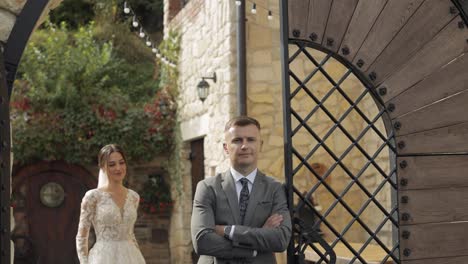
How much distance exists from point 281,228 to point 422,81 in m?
1.21

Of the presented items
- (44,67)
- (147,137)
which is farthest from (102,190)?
(44,67)

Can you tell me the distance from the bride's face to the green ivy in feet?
18.5

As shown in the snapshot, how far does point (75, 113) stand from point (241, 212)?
7.84m

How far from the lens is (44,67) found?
11.3 m

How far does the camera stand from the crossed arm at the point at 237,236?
3.34 meters

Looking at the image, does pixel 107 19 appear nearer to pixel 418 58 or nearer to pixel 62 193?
pixel 62 193

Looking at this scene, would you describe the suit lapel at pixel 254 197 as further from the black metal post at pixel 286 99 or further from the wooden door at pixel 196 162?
the wooden door at pixel 196 162

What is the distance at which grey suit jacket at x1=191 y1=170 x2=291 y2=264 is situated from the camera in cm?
335

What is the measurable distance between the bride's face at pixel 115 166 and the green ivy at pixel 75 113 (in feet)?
18.5

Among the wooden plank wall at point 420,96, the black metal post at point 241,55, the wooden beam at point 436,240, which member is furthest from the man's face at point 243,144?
the black metal post at point 241,55

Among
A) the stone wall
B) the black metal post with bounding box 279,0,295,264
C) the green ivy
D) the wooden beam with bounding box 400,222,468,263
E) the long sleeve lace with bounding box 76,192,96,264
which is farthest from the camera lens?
the green ivy

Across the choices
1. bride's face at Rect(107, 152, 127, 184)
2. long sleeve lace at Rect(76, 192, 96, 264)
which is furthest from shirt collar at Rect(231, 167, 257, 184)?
long sleeve lace at Rect(76, 192, 96, 264)

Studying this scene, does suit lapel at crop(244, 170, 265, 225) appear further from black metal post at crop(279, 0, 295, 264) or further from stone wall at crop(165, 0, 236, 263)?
stone wall at crop(165, 0, 236, 263)

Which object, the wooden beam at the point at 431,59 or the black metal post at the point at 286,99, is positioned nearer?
the black metal post at the point at 286,99
